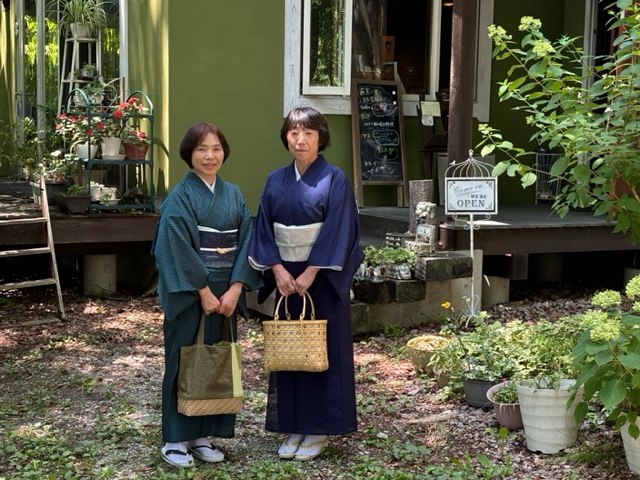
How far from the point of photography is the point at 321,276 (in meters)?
4.58

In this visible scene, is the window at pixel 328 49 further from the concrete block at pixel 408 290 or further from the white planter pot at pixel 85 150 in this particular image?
the concrete block at pixel 408 290

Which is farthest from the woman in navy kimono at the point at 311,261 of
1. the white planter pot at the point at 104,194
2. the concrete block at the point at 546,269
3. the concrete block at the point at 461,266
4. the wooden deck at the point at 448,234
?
the concrete block at the point at 546,269

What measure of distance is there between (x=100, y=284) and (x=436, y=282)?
318 cm

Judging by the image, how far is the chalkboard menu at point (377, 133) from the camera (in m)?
8.95

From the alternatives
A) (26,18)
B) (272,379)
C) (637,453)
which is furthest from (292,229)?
(26,18)

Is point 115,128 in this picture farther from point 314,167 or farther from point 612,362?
point 612,362

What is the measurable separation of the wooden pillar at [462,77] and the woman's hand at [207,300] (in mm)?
3474

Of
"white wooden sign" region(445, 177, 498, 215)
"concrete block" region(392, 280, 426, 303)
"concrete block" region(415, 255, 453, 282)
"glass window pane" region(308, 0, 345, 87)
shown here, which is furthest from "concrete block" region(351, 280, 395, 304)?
"glass window pane" region(308, 0, 345, 87)

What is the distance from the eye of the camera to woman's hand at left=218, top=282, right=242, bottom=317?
4.46 meters

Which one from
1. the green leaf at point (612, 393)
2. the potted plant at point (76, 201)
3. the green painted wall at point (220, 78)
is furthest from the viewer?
the green painted wall at point (220, 78)

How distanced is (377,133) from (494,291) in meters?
1.92

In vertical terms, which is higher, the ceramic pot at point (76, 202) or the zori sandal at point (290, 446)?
the ceramic pot at point (76, 202)

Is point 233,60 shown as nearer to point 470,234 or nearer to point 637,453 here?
point 470,234

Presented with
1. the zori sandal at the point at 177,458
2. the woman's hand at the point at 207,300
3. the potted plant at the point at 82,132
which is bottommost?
the zori sandal at the point at 177,458
